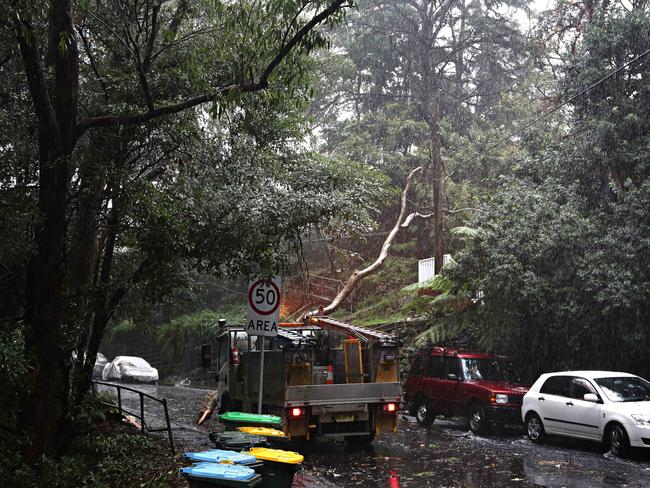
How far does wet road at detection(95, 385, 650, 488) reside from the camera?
1066 centimetres

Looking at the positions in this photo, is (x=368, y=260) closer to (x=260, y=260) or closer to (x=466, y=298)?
(x=466, y=298)

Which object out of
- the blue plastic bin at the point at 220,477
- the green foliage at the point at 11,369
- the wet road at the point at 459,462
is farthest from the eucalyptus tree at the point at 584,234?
the green foliage at the point at 11,369

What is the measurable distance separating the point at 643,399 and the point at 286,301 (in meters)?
24.5

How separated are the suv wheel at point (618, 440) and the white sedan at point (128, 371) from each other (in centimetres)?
2182

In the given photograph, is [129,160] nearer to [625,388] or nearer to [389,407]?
[389,407]

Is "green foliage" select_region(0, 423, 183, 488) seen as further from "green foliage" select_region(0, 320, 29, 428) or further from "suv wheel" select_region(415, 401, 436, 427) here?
"suv wheel" select_region(415, 401, 436, 427)

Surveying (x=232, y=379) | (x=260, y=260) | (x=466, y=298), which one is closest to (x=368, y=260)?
(x=466, y=298)

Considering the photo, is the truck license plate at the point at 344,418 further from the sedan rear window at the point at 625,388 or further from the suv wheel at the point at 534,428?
the sedan rear window at the point at 625,388

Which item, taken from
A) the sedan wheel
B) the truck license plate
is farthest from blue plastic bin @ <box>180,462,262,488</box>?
the sedan wheel

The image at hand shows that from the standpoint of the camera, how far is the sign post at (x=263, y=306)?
11.3m

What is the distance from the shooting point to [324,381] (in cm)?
1447

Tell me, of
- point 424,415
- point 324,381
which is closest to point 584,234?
point 424,415

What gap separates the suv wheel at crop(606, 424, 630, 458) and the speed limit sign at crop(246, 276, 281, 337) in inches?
252

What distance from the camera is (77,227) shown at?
10.6 m
